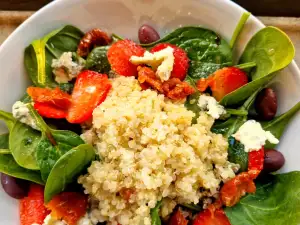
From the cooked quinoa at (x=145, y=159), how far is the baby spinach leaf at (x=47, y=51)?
0.73 feet

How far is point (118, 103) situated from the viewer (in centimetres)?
133

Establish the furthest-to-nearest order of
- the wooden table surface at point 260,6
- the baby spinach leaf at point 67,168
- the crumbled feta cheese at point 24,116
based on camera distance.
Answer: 1. the wooden table surface at point 260,6
2. the crumbled feta cheese at point 24,116
3. the baby spinach leaf at point 67,168

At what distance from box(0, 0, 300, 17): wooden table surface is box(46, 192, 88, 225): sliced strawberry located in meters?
0.68

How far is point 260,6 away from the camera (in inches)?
65.5

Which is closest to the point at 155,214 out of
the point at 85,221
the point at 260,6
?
the point at 85,221

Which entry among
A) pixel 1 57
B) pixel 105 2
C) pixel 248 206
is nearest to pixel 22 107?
pixel 1 57

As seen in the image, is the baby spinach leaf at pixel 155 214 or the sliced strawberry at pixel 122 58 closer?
the baby spinach leaf at pixel 155 214

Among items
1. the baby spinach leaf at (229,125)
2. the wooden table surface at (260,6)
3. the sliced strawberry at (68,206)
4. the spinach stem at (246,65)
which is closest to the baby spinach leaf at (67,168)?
the sliced strawberry at (68,206)

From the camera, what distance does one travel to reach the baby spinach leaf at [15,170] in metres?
1.35

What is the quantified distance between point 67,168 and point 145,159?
21cm

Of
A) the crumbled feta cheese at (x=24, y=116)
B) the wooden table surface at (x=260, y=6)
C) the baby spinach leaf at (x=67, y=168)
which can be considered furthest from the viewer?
the wooden table surface at (x=260, y=6)

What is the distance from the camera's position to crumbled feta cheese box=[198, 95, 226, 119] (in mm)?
1375

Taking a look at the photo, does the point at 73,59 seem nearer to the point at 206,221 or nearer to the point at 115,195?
the point at 115,195

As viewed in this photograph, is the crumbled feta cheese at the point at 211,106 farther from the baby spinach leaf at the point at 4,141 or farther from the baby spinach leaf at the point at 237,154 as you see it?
the baby spinach leaf at the point at 4,141
